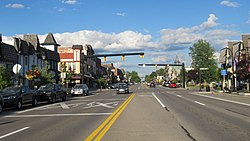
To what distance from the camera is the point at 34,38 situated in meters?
54.0

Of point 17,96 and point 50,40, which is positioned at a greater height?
point 50,40

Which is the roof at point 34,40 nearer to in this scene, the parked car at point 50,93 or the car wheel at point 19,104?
the parked car at point 50,93

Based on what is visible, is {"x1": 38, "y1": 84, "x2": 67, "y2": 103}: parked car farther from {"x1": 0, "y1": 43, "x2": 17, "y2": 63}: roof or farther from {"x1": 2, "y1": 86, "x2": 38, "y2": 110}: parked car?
{"x1": 0, "y1": 43, "x2": 17, "y2": 63}: roof

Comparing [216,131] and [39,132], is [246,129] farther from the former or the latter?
[39,132]

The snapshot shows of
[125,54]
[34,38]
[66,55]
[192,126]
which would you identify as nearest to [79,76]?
[66,55]

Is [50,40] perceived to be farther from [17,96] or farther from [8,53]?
[17,96]

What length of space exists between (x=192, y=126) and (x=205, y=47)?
9851cm

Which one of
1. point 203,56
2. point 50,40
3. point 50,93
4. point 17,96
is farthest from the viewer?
point 203,56

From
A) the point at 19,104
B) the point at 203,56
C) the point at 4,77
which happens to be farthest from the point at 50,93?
the point at 203,56

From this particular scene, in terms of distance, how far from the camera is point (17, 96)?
22.5 meters

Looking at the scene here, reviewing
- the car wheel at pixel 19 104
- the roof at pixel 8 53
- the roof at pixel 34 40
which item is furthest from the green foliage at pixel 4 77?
the roof at pixel 34 40

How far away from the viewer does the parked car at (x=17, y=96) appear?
21844 mm

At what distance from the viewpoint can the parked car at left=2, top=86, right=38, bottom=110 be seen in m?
21.8

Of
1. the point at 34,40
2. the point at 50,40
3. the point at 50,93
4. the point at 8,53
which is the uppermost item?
the point at 50,40
